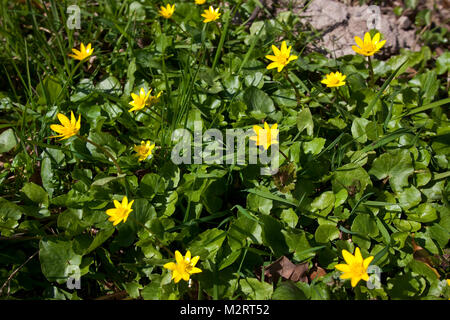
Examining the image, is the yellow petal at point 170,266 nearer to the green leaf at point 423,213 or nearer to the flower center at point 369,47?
the green leaf at point 423,213

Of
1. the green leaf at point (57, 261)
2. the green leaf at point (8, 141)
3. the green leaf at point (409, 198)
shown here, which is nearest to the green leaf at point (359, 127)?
the green leaf at point (409, 198)

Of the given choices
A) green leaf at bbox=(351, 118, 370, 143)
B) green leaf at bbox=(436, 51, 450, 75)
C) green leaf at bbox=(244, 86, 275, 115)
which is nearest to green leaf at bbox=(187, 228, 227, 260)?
green leaf at bbox=(244, 86, 275, 115)

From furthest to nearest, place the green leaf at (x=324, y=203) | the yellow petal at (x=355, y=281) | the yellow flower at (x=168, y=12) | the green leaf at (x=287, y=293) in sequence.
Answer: the yellow flower at (x=168, y=12)
the green leaf at (x=324, y=203)
the green leaf at (x=287, y=293)
the yellow petal at (x=355, y=281)

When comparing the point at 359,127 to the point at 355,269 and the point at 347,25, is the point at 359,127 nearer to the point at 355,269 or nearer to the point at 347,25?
the point at 355,269

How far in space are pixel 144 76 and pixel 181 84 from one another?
316 millimetres

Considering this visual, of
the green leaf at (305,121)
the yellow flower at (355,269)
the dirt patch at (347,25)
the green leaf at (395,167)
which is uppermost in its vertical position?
Answer: the dirt patch at (347,25)

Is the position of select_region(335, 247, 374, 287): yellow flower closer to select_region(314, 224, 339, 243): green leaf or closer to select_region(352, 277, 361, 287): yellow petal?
select_region(352, 277, 361, 287): yellow petal

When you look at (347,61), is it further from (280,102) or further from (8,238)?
(8,238)

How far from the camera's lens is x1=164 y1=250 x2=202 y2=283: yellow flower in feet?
4.72

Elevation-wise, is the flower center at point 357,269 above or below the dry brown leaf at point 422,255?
above

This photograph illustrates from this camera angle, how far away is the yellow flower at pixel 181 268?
56.7 inches

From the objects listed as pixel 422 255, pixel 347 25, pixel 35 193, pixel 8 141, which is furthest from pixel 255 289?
pixel 347 25

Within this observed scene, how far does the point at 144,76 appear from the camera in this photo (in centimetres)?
223
